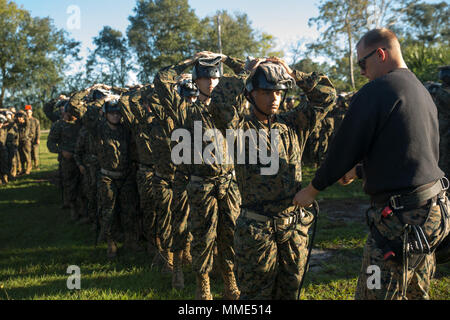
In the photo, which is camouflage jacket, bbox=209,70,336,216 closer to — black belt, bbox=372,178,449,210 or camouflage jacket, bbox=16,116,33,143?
black belt, bbox=372,178,449,210

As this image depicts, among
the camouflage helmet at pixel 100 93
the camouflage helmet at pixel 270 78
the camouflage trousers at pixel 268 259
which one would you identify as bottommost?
the camouflage trousers at pixel 268 259

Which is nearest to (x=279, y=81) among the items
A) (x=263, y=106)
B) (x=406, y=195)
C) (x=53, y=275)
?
(x=263, y=106)

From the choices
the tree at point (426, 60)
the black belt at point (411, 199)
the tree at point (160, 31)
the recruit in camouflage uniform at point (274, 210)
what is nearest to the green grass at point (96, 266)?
the recruit in camouflage uniform at point (274, 210)

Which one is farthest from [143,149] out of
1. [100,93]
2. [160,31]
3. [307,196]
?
[160,31]

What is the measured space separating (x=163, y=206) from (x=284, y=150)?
3.28m

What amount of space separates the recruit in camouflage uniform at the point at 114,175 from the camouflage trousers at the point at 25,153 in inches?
509

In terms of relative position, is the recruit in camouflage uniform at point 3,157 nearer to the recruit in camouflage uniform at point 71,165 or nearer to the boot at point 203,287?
the recruit in camouflage uniform at point 71,165

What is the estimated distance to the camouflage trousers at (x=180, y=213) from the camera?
18.2ft

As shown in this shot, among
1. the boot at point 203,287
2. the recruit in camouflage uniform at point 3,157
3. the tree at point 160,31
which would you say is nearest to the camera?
the boot at point 203,287

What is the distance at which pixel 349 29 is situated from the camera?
122ft

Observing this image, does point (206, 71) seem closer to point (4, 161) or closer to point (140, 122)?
point (140, 122)

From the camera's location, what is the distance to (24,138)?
1819cm
